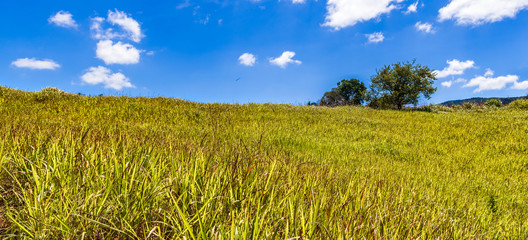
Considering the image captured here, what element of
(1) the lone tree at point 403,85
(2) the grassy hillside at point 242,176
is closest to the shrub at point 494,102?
(1) the lone tree at point 403,85

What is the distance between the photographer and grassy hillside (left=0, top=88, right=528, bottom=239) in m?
1.76

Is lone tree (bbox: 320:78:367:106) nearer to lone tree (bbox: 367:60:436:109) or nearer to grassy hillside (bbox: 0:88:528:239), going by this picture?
Answer: lone tree (bbox: 367:60:436:109)

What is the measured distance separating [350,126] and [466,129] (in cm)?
543

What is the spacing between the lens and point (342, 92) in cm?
6700

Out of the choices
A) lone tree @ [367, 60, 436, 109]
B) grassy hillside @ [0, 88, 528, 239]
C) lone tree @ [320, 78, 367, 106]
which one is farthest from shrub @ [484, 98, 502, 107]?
lone tree @ [320, 78, 367, 106]

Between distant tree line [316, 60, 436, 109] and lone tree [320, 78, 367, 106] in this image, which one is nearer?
distant tree line [316, 60, 436, 109]

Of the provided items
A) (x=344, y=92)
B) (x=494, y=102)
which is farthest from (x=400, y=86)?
(x=344, y=92)

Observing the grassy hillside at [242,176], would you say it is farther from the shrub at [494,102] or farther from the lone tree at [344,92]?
the lone tree at [344,92]

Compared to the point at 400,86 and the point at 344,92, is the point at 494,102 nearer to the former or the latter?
Answer: the point at 400,86

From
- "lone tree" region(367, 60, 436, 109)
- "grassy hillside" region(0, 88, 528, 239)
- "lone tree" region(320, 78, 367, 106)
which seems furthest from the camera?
"lone tree" region(320, 78, 367, 106)

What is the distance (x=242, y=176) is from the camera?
2.49 meters

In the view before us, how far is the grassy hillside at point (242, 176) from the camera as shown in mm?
1763

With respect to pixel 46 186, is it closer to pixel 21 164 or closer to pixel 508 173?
pixel 21 164

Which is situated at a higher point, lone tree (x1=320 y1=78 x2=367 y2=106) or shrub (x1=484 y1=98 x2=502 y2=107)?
lone tree (x1=320 y1=78 x2=367 y2=106)
